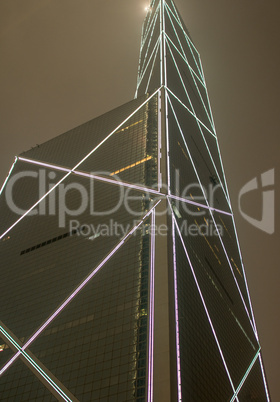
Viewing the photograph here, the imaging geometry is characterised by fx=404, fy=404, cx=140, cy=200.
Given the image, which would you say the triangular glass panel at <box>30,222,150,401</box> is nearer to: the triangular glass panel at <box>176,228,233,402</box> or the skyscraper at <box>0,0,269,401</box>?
the skyscraper at <box>0,0,269,401</box>

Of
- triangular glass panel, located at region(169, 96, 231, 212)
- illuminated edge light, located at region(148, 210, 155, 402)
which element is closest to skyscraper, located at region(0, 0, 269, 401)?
illuminated edge light, located at region(148, 210, 155, 402)

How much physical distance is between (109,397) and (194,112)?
1402 inches

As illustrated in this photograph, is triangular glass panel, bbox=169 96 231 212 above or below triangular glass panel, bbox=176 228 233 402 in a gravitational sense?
above

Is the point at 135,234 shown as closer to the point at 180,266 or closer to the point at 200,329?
the point at 180,266

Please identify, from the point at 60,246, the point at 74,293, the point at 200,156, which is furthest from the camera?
the point at 200,156

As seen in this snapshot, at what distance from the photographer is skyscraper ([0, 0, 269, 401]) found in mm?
19531

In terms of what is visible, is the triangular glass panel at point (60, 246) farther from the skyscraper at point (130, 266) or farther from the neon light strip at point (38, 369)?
the neon light strip at point (38, 369)

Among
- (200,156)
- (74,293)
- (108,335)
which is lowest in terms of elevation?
(108,335)

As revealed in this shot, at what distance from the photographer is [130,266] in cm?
2389

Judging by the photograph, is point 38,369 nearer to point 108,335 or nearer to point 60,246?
point 108,335

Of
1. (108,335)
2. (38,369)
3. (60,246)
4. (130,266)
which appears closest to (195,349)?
(108,335)

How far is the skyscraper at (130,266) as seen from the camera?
64.1ft

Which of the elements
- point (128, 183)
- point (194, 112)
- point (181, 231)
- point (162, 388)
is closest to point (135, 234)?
point (181, 231)

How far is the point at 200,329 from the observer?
23156 mm
